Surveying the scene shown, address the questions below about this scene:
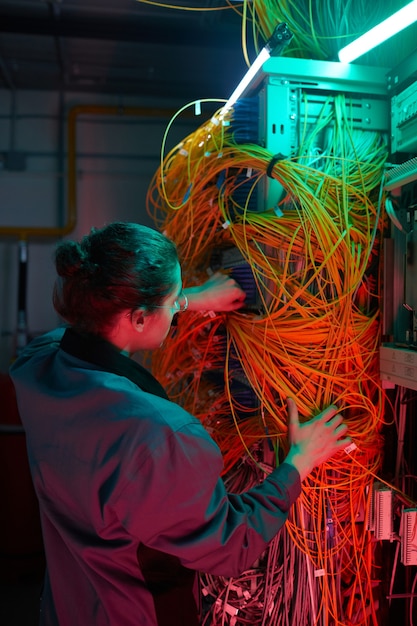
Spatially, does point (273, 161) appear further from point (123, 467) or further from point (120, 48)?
point (120, 48)

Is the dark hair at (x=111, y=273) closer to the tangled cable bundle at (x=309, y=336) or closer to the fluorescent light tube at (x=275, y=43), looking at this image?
the tangled cable bundle at (x=309, y=336)

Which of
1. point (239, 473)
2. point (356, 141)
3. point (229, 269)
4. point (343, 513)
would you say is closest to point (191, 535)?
point (343, 513)

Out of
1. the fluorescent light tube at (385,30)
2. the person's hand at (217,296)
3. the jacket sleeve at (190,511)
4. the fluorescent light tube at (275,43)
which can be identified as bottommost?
the jacket sleeve at (190,511)

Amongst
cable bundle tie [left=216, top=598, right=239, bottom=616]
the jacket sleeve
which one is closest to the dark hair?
the jacket sleeve

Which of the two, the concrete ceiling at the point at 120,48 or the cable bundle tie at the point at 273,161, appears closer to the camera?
the cable bundle tie at the point at 273,161

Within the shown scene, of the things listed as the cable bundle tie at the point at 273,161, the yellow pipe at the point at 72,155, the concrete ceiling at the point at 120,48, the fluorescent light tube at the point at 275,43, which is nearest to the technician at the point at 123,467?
the cable bundle tie at the point at 273,161

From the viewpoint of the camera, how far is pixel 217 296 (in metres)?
1.51

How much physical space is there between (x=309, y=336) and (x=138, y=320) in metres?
0.49

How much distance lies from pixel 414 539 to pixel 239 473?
557 millimetres

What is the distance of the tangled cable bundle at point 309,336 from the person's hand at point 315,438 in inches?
1.7

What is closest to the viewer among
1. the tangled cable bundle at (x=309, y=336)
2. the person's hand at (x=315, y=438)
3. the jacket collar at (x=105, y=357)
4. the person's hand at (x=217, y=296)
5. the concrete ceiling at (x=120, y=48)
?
the jacket collar at (x=105, y=357)

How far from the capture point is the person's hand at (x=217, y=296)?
4.95ft

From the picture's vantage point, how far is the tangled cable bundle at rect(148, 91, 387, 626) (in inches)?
54.3

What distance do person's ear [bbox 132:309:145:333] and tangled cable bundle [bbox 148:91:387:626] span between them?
37 centimetres
